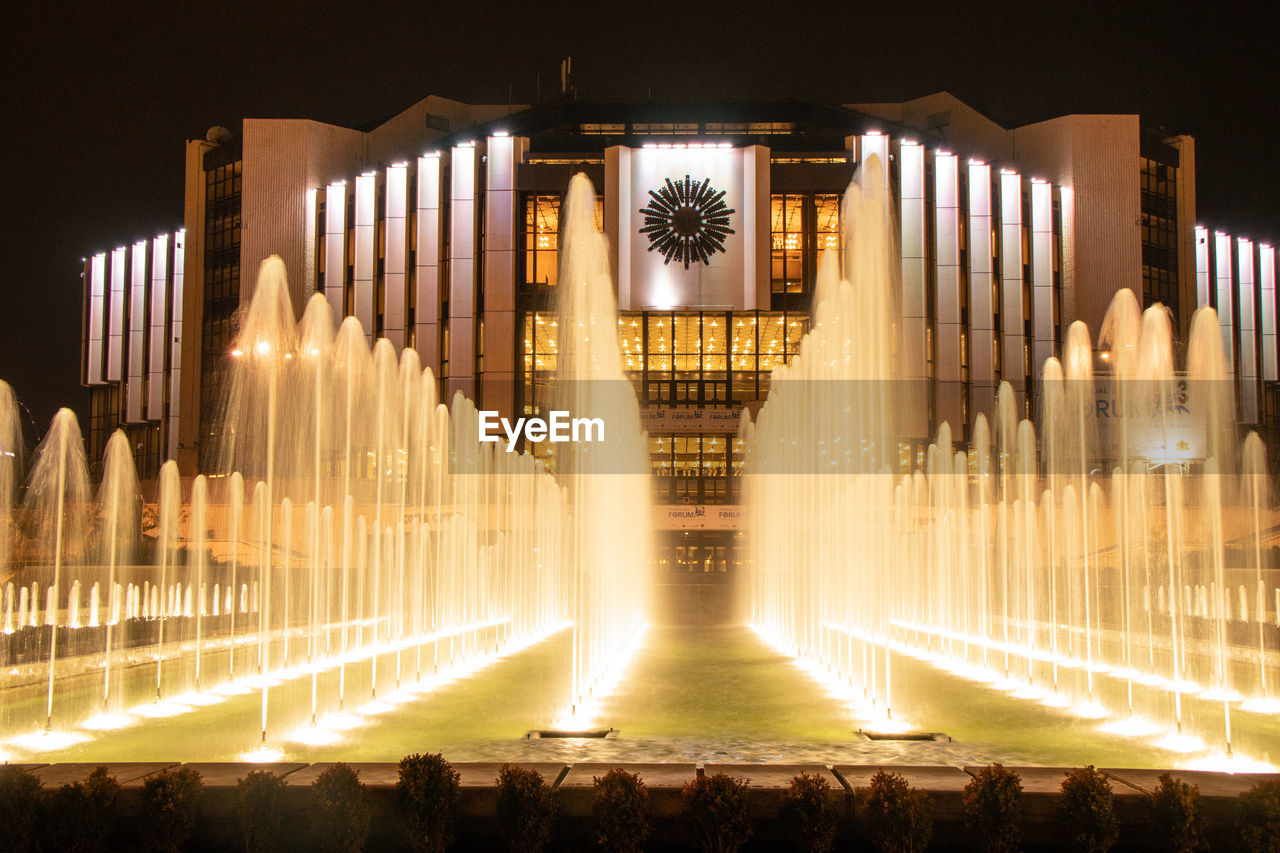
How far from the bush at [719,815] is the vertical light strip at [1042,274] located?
55670mm

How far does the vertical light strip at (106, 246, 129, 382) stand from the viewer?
2955 inches

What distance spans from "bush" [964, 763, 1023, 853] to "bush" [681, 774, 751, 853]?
5.28ft

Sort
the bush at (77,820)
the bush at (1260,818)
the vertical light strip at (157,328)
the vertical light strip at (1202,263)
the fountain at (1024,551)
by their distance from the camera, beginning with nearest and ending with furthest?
the bush at (1260,818) < the bush at (77,820) < the fountain at (1024,551) < the vertical light strip at (1202,263) < the vertical light strip at (157,328)

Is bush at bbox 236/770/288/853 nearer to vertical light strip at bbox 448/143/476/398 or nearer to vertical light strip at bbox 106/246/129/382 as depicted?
vertical light strip at bbox 448/143/476/398

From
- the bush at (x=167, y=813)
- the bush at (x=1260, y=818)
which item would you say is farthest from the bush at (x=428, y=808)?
the bush at (x=1260, y=818)

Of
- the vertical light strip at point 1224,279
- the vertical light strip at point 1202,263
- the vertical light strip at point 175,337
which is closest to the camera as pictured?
the vertical light strip at point 1224,279

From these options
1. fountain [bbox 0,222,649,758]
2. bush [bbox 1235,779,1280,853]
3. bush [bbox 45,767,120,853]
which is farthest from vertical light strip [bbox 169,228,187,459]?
bush [bbox 1235,779,1280,853]

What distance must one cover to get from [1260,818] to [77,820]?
8.21 meters

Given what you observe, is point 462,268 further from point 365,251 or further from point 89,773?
point 89,773

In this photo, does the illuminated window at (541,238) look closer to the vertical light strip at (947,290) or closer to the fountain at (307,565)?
the fountain at (307,565)

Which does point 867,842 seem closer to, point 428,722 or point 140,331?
point 428,722

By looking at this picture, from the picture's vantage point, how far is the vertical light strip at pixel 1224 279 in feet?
222

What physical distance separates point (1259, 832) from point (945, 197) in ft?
180

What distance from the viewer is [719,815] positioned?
8117 millimetres
